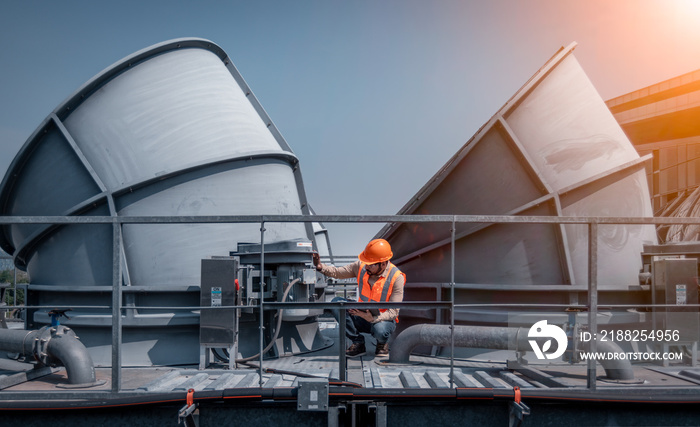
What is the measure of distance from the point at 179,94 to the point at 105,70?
93 centimetres

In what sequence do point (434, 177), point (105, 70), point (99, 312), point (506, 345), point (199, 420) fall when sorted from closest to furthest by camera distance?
point (199, 420) < point (506, 345) < point (99, 312) < point (105, 70) < point (434, 177)

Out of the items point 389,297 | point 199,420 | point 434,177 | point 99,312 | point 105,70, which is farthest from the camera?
point 434,177

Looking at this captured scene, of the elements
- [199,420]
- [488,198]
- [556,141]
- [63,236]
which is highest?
[556,141]

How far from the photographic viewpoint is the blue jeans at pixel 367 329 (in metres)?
5.03

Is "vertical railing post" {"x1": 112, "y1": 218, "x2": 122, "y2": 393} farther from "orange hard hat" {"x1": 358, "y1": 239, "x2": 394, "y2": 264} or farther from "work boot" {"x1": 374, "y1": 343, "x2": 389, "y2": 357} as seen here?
"work boot" {"x1": 374, "y1": 343, "x2": 389, "y2": 357}

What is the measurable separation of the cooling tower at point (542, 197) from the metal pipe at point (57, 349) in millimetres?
4083

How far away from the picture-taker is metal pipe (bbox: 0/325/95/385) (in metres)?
4.02

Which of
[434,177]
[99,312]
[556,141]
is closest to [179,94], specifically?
[99,312]

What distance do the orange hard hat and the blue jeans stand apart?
0.68 metres

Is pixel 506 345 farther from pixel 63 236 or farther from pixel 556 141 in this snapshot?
pixel 63 236

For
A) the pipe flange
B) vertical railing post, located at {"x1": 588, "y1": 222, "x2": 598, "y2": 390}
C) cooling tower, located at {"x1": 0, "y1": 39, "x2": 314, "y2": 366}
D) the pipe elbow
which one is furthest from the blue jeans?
the pipe flange

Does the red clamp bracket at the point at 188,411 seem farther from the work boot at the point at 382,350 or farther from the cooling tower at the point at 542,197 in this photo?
the cooling tower at the point at 542,197

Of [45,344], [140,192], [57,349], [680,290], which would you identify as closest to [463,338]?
[680,290]

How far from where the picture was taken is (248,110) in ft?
23.2
